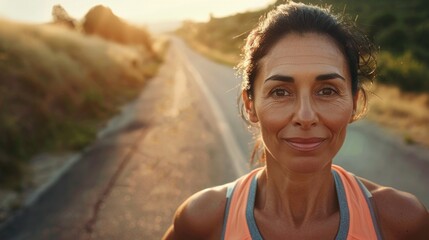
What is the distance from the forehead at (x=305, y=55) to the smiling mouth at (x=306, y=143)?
28 centimetres

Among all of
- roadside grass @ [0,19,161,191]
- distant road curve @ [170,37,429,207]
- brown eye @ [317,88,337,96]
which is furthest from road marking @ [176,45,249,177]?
brown eye @ [317,88,337,96]

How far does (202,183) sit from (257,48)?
433 centimetres

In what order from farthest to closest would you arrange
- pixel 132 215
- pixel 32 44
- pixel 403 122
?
pixel 32 44 < pixel 403 122 < pixel 132 215

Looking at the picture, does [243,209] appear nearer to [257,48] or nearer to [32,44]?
[257,48]

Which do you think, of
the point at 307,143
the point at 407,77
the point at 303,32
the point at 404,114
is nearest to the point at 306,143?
the point at 307,143

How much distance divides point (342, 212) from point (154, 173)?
17.4 ft

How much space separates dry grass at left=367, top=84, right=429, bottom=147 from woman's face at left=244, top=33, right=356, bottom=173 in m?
5.52

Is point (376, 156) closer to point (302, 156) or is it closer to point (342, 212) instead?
point (342, 212)

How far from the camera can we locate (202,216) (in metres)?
1.97

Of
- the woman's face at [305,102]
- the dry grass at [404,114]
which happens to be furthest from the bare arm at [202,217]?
the dry grass at [404,114]

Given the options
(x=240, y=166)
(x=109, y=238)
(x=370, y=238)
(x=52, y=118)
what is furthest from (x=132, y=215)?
(x=52, y=118)

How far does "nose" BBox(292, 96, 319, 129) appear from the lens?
1.69 metres

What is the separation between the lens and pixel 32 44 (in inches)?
506

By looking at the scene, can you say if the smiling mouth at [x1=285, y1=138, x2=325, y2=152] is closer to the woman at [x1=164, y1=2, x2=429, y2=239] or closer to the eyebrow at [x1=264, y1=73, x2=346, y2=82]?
the woman at [x1=164, y1=2, x2=429, y2=239]
